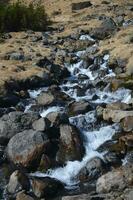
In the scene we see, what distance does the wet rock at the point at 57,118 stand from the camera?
898 inches

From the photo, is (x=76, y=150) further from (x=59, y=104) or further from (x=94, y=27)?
(x=94, y=27)

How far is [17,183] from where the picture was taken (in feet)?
63.3

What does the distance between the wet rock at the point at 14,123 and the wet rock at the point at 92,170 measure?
13.0 ft

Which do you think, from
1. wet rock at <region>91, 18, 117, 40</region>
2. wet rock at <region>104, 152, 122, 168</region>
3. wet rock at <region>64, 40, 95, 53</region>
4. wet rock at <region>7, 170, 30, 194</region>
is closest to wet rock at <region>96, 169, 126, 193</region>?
wet rock at <region>104, 152, 122, 168</region>

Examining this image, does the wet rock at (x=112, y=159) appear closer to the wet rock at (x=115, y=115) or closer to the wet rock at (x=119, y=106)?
the wet rock at (x=115, y=115)

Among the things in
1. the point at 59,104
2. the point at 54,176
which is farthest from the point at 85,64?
the point at 54,176

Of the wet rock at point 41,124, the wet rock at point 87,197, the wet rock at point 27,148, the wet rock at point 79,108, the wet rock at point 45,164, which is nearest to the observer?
the wet rock at point 87,197

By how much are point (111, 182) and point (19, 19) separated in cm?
2321

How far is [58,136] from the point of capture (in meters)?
22.2

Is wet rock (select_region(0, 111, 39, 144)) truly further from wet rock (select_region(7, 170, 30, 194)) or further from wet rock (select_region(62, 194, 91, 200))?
wet rock (select_region(62, 194, 91, 200))

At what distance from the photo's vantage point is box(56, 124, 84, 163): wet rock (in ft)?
68.8

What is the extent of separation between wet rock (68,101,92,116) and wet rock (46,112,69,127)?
1111mm

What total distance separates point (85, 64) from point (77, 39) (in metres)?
5.00

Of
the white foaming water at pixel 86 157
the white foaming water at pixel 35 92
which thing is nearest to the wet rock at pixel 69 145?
the white foaming water at pixel 86 157
